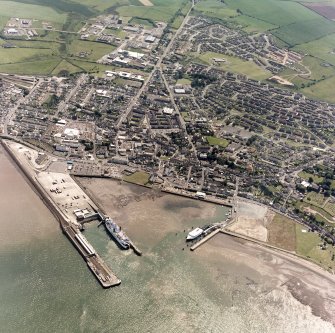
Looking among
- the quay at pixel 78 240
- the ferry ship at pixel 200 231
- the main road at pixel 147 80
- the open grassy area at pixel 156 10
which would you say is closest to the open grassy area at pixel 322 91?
the main road at pixel 147 80

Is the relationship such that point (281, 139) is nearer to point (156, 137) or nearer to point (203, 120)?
point (203, 120)

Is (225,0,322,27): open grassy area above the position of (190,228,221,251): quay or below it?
above

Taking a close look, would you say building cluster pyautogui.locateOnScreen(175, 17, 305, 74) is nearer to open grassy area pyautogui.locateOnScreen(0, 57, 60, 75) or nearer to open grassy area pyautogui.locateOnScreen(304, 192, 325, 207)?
open grassy area pyautogui.locateOnScreen(0, 57, 60, 75)

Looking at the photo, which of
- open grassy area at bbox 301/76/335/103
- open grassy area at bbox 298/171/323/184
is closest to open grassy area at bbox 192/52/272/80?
open grassy area at bbox 301/76/335/103

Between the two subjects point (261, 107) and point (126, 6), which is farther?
point (126, 6)

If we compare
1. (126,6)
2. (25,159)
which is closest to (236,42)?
(126,6)

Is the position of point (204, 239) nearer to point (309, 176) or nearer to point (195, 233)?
point (195, 233)
